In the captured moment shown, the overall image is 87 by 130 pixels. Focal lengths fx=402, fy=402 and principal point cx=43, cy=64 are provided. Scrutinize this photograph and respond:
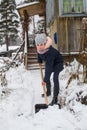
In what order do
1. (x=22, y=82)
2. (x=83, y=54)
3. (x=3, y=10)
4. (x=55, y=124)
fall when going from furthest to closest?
(x=3, y=10) < (x=22, y=82) < (x=83, y=54) < (x=55, y=124)

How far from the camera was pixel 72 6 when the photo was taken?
16828 millimetres

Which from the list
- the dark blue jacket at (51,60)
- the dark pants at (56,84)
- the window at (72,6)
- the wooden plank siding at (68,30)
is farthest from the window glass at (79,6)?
the dark pants at (56,84)

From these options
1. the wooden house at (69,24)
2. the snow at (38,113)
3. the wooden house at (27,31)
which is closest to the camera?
the snow at (38,113)

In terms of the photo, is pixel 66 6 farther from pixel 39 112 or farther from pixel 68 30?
pixel 39 112

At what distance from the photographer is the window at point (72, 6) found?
663 inches

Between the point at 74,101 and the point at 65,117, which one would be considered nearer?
the point at 65,117

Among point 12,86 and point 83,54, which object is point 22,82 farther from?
point 83,54

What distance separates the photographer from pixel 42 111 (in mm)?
8039

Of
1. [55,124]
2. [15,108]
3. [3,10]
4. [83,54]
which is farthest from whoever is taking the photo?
[3,10]

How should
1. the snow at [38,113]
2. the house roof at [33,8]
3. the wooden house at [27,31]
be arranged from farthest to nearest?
1. the house roof at [33,8]
2. the wooden house at [27,31]
3. the snow at [38,113]

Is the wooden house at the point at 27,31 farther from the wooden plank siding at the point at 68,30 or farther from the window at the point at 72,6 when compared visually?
the window at the point at 72,6

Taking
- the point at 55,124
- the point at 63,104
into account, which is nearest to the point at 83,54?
the point at 63,104

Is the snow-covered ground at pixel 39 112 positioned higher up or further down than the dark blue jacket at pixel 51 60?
further down

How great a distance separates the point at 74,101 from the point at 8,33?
50408 millimetres
